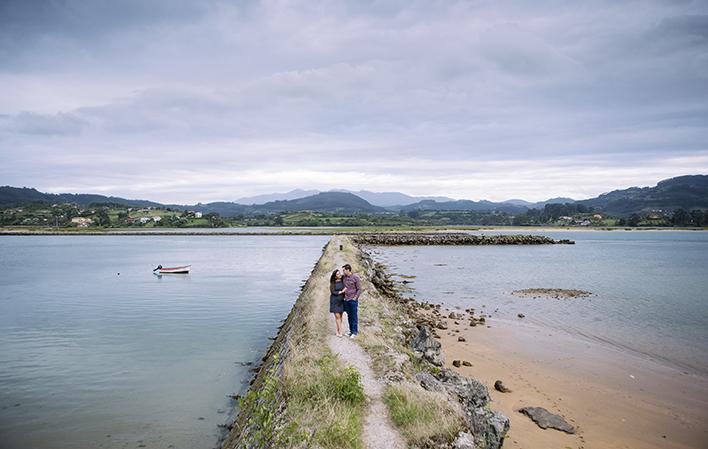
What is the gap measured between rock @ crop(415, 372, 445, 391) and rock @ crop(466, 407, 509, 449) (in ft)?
3.78

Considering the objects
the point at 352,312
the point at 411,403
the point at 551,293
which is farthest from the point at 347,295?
the point at 551,293

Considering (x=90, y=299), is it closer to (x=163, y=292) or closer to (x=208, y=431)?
(x=163, y=292)

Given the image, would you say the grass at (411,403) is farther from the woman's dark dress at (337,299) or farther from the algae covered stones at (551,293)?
the algae covered stones at (551,293)

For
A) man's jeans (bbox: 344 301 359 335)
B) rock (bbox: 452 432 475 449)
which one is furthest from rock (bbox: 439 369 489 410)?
man's jeans (bbox: 344 301 359 335)

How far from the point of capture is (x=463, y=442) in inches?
343

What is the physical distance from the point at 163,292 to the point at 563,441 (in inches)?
1418

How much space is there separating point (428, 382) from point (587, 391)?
24.4ft

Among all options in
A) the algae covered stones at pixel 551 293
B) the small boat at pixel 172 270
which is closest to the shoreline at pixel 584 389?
the algae covered stones at pixel 551 293

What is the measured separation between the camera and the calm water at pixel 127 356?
44.2 ft

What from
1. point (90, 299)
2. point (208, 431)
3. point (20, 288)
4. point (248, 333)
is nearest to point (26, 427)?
point (208, 431)

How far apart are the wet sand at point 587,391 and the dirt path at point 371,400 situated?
4.05 metres

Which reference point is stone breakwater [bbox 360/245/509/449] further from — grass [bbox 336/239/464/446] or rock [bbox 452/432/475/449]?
grass [bbox 336/239/464/446]

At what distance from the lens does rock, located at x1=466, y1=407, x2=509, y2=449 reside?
395 inches

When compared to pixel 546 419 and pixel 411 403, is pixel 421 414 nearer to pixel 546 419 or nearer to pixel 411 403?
pixel 411 403
